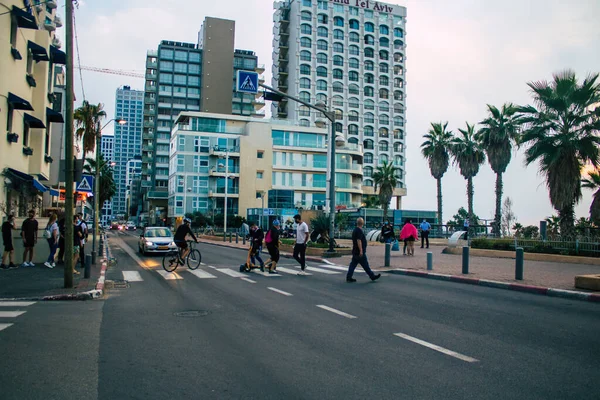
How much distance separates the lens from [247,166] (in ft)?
244

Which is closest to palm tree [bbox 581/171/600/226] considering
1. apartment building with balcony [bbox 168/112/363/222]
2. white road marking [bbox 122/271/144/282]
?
white road marking [bbox 122/271/144/282]

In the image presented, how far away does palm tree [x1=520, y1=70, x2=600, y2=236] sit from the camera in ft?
65.4

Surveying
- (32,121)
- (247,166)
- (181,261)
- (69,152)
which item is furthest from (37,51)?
(247,166)

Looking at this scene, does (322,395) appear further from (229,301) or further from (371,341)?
(229,301)

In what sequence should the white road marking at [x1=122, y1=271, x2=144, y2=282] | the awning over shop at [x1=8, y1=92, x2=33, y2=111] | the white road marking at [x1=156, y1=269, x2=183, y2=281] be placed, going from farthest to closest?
the awning over shop at [x1=8, y1=92, x2=33, y2=111] < the white road marking at [x1=156, y1=269, x2=183, y2=281] < the white road marking at [x1=122, y1=271, x2=144, y2=282]

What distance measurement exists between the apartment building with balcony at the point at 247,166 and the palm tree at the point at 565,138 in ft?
173

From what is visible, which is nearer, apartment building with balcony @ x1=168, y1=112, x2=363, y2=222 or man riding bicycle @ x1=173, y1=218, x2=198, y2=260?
man riding bicycle @ x1=173, y1=218, x2=198, y2=260

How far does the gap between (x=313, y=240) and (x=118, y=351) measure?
21993mm

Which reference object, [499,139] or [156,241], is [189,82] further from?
[156,241]

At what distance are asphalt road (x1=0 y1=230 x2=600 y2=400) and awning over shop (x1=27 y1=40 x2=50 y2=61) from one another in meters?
18.1

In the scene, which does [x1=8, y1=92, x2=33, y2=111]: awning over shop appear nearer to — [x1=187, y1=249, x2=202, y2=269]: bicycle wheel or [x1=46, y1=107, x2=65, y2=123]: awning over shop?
[x1=46, y1=107, x2=65, y2=123]: awning over shop

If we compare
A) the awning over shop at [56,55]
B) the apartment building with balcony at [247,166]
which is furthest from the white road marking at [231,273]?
the apartment building with balcony at [247,166]

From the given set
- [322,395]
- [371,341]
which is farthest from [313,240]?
[322,395]

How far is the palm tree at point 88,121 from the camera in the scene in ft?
139
